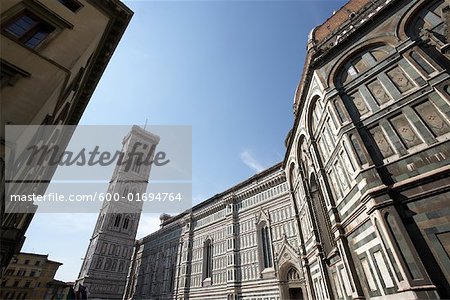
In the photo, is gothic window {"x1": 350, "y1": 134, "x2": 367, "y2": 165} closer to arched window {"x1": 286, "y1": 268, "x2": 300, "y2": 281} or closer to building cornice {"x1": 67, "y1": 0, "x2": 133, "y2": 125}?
building cornice {"x1": 67, "y1": 0, "x2": 133, "y2": 125}

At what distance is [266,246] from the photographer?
29.5 metres

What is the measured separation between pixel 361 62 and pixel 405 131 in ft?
15.8

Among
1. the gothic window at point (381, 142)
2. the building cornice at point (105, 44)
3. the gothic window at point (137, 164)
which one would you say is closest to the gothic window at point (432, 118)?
the gothic window at point (381, 142)

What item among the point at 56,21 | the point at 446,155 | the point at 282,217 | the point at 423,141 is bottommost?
the point at 446,155

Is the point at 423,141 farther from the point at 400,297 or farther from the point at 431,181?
the point at 400,297

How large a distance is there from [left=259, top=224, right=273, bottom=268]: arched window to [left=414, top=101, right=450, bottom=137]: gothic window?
24637 millimetres

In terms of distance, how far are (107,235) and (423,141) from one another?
186 ft

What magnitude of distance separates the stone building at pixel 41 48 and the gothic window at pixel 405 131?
14257 mm

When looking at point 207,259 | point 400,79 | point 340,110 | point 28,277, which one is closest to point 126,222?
point 28,277

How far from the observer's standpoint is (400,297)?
6910 mm

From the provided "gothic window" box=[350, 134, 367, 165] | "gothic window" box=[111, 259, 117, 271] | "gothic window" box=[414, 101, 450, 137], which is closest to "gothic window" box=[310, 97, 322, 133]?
"gothic window" box=[350, 134, 367, 165]

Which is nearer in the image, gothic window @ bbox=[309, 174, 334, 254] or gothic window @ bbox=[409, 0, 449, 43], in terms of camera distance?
gothic window @ bbox=[409, 0, 449, 43]

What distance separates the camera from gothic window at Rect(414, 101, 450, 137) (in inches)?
308

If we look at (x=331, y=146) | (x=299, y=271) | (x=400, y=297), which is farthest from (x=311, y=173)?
(x=299, y=271)
